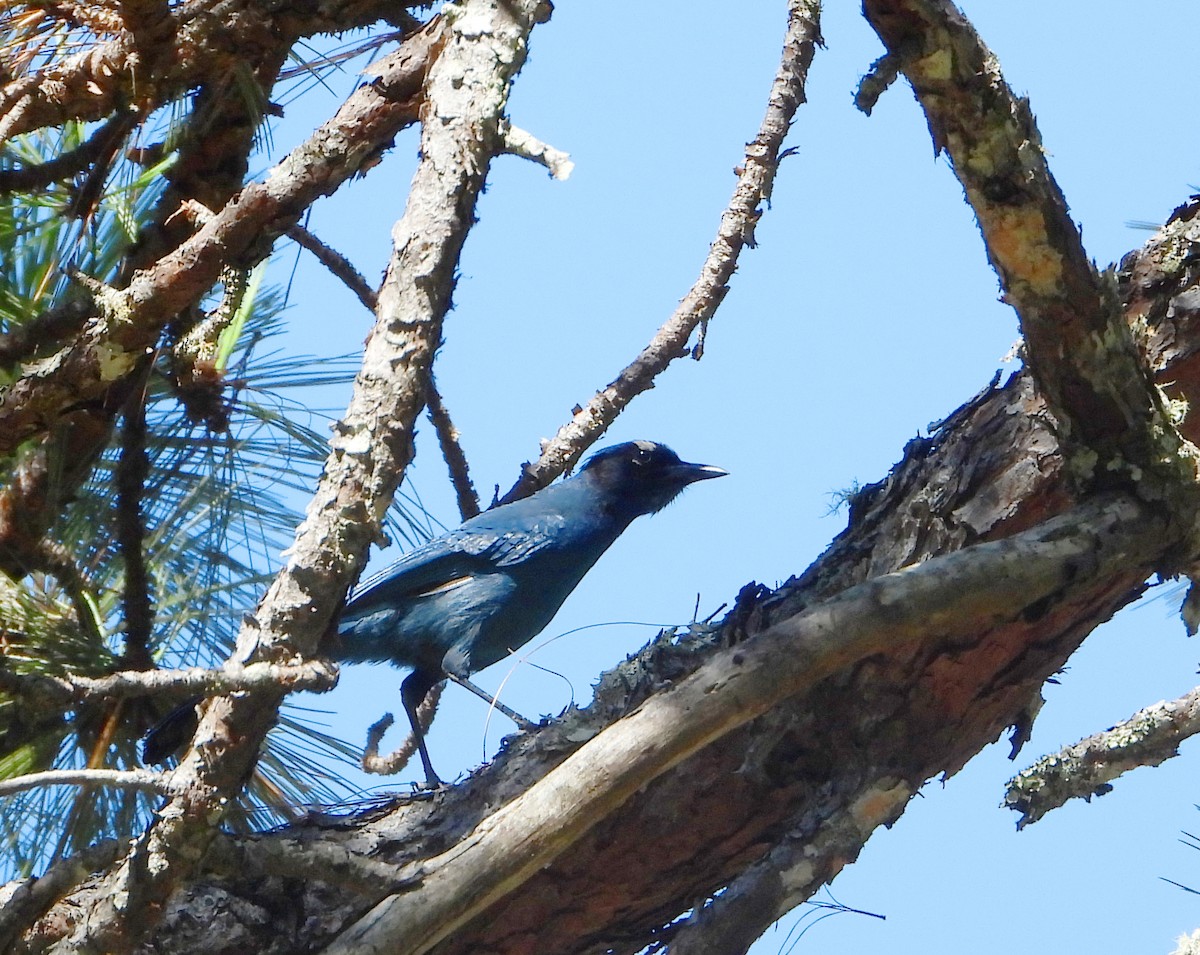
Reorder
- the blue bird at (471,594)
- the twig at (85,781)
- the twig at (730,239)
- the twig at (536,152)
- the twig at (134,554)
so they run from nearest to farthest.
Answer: the twig at (85,781)
the twig at (536,152)
the twig at (134,554)
the twig at (730,239)
the blue bird at (471,594)

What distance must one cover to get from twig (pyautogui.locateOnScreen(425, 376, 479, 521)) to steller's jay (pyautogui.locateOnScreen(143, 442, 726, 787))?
6 centimetres

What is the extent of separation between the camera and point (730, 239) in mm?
4277

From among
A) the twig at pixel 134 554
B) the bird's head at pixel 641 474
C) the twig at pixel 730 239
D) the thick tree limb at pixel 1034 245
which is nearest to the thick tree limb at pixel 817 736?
the thick tree limb at pixel 1034 245

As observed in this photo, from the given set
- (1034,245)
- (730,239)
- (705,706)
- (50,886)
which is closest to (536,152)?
(1034,245)

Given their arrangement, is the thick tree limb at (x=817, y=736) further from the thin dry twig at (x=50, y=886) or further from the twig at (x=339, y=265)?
the twig at (x=339, y=265)

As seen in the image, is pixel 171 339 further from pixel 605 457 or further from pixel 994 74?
pixel 994 74

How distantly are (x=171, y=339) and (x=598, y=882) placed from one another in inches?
80.5

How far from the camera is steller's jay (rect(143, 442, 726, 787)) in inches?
188

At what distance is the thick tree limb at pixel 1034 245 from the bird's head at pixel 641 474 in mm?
2744

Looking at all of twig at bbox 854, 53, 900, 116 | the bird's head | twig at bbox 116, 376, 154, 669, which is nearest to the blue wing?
the bird's head

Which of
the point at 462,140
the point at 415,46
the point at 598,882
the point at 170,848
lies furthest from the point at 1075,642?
the point at 415,46

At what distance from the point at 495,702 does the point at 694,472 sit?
2341 mm

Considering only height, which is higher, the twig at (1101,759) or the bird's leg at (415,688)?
the bird's leg at (415,688)

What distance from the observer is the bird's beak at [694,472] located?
5613mm
